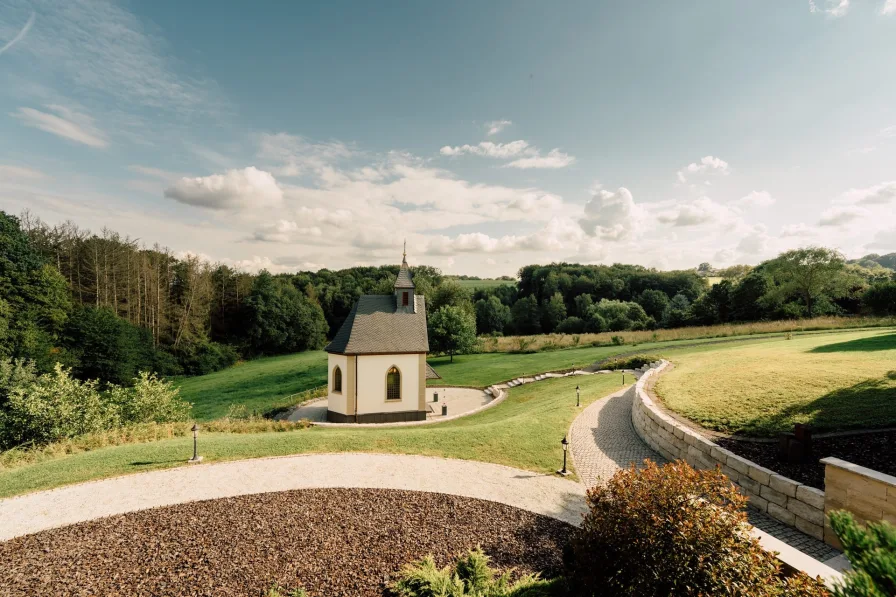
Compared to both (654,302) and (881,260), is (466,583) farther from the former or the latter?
(881,260)

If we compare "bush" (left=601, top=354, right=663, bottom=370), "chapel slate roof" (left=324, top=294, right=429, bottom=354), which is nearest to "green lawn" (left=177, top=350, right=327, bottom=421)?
"chapel slate roof" (left=324, top=294, right=429, bottom=354)

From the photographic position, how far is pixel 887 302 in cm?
3109

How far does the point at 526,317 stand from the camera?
7188cm

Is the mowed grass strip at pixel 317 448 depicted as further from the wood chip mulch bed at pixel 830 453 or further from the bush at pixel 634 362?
the bush at pixel 634 362

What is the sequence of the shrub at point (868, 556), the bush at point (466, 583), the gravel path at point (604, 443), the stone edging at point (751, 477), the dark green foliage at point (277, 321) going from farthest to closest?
the dark green foliage at point (277, 321) < the gravel path at point (604, 443) < the stone edging at point (751, 477) < the bush at point (466, 583) < the shrub at point (868, 556)

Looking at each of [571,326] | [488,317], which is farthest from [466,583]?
[488,317]

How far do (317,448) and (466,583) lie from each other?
7.31m

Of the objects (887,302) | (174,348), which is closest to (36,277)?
(174,348)

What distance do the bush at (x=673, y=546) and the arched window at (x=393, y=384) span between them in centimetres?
1632

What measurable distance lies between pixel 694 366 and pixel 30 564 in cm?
2127

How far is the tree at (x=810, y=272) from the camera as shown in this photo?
124 feet

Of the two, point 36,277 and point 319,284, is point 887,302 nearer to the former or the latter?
point 36,277

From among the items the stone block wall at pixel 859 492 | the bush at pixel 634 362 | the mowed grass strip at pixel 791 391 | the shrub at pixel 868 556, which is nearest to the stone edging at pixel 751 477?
the stone block wall at pixel 859 492

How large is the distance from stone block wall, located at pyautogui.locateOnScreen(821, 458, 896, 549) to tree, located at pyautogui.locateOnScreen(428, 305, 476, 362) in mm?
31053
